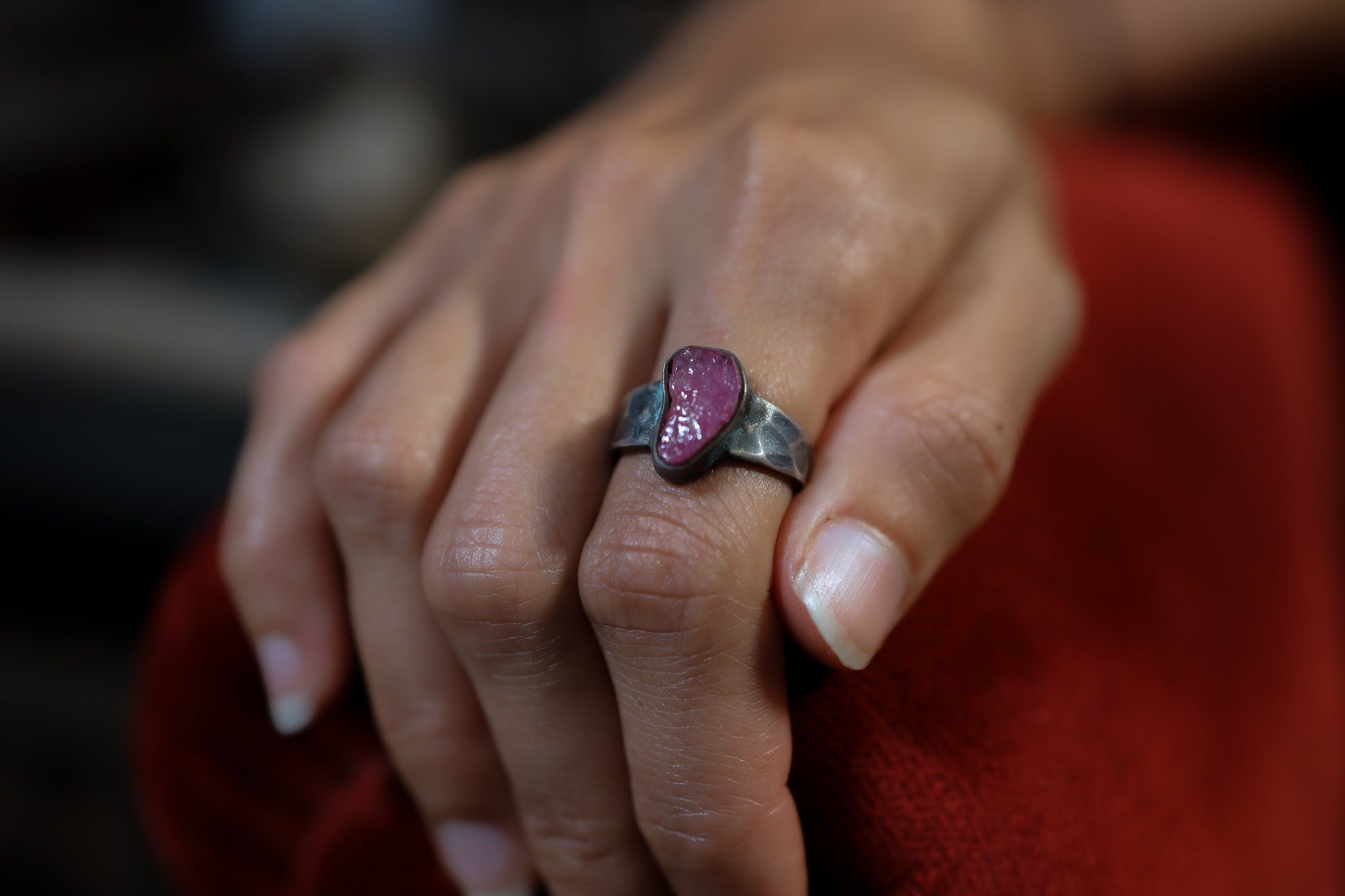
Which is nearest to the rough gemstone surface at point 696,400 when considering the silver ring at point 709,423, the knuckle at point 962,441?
the silver ring at point 709,423

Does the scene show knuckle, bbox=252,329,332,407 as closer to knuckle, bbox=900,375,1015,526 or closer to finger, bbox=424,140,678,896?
finger, bbox=424,140,678,896

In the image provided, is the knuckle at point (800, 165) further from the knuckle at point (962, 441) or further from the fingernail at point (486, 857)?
the fingernail at point (486, 857)

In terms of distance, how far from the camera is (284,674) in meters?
0.55

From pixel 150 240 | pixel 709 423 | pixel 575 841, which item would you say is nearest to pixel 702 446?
pixel 709 423

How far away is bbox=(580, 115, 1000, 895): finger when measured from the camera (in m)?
0.40

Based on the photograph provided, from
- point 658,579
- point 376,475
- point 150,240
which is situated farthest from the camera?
point 150,240

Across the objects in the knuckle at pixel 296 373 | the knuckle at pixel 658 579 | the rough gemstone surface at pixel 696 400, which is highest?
the rough gemstone surface at pixel 696 400

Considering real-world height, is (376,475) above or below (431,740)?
above

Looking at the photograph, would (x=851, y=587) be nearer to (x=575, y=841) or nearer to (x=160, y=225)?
(x=575, y=841)

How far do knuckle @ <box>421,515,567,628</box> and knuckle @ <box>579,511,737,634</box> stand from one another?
28 millimetres

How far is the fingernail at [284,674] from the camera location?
1.80 feet

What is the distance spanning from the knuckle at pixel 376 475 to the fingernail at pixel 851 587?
22cm

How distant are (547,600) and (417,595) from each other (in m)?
0.11

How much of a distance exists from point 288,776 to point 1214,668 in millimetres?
623
